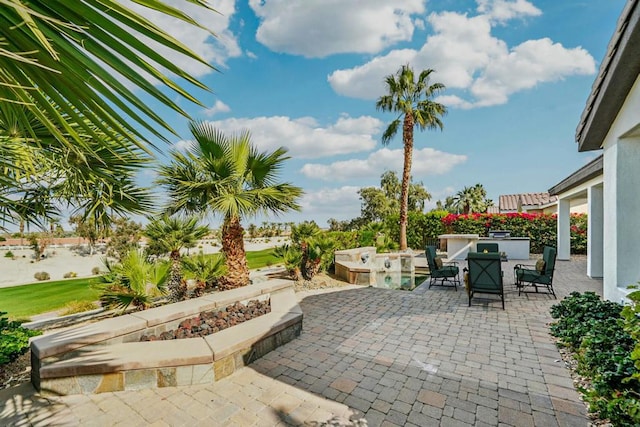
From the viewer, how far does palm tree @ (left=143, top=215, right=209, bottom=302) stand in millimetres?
6750

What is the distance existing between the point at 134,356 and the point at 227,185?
3894 millimetres

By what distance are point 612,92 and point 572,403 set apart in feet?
13.7

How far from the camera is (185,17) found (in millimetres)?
1101

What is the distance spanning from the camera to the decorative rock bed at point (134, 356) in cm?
340

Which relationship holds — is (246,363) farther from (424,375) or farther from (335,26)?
(335,26)

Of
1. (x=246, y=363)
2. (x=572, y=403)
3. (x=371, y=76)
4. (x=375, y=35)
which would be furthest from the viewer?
(x=371, y=76)

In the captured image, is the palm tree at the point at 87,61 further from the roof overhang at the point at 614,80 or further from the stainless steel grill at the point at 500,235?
the stainless steel grill at the point at 500,235

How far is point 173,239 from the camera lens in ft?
22.5

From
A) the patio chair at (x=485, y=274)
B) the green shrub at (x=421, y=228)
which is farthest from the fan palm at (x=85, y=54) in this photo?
the green shrub at (x=421, y=228)

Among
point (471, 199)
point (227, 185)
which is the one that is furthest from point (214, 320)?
point (471, 199)

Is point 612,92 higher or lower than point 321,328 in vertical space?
higher

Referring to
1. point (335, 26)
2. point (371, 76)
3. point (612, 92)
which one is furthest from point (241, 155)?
point (371, 76)

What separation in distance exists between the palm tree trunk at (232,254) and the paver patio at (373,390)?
2337 mm

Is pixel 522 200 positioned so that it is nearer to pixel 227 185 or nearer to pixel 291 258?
pixel 291 258
